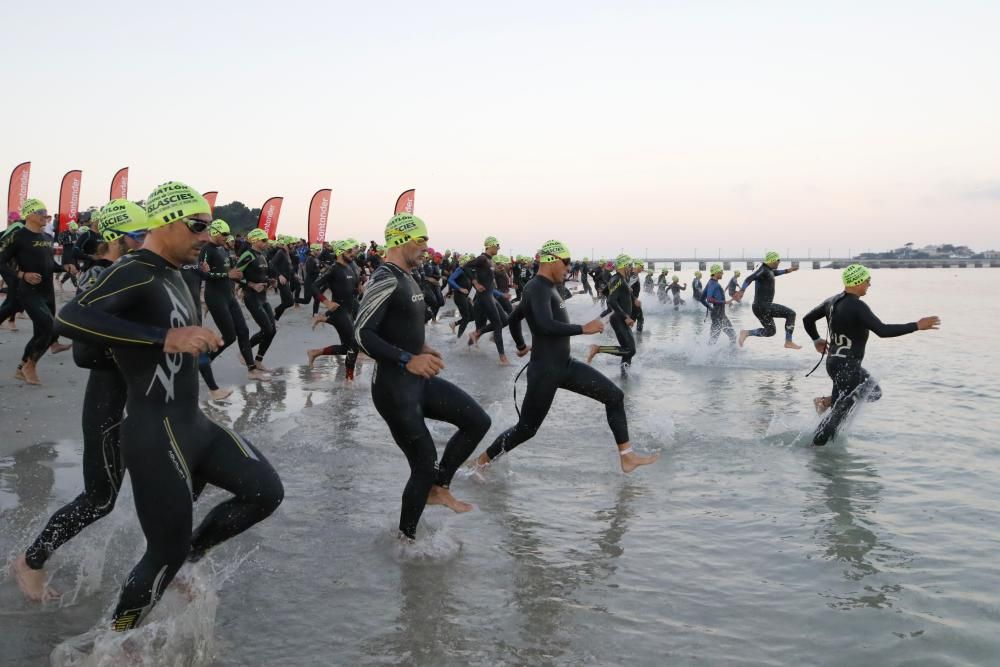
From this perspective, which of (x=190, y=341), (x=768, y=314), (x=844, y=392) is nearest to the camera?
(x=190, y=341)

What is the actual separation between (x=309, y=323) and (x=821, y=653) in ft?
56.9

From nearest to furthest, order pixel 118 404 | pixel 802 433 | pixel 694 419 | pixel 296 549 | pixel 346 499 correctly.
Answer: pixel 118 404
pixel 296 549
pixel 346 499
pixel 802 433
pixel 694 419

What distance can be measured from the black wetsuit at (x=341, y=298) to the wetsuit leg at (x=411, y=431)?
21.9 ft

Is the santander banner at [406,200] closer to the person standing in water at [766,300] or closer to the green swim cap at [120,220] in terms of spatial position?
the person standing in water at [766,300]

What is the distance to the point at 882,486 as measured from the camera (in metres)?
6.42

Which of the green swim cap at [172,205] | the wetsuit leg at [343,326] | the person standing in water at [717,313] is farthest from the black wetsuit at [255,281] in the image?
the person standing in water at [717,313]

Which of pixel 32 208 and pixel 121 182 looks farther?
pixel 121 182

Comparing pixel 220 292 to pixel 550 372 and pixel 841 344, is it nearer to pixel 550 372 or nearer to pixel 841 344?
pixel 550 372

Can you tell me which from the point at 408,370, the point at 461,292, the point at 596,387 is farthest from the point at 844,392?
the point at 461,292

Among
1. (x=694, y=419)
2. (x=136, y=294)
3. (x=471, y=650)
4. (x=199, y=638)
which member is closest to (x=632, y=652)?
(x=471, y=650)

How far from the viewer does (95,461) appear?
3.92 m

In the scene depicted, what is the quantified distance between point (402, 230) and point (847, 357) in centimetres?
463

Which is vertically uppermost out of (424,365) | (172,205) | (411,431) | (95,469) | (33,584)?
(172,205)

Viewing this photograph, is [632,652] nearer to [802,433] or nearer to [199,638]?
[199,638]
